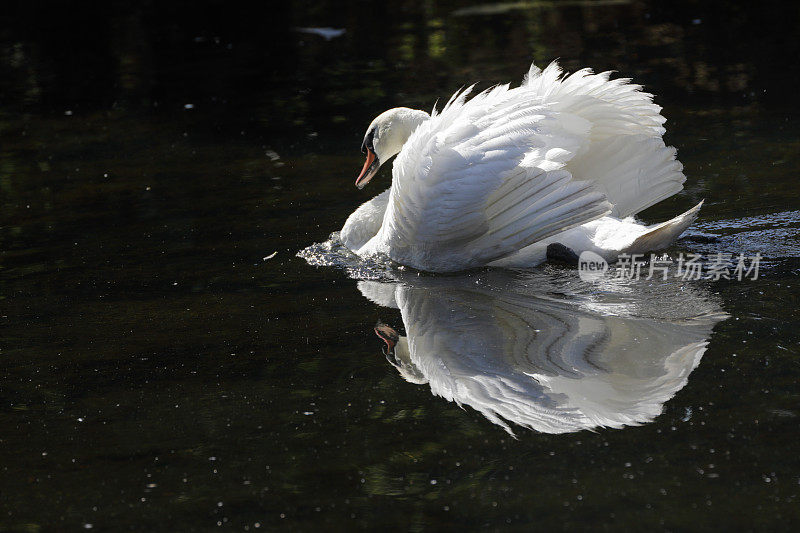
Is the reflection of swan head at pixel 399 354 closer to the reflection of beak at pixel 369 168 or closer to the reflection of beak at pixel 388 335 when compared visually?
the reflection of beak at pixel 388 335

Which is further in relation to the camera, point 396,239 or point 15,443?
point 396,239

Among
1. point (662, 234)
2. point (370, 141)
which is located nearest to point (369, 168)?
point (370, 141)

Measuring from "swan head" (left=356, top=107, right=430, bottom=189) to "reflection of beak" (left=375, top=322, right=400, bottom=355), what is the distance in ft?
6.47

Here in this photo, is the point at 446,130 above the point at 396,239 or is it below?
above

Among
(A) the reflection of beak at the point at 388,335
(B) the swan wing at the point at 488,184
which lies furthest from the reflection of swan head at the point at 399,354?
(B) the swan wing at the point at 488,184

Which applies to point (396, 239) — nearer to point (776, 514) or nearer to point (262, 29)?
point (776, 514)

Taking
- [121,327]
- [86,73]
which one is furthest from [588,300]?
[86,73]

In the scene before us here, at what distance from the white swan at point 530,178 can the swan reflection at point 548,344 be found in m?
0.22

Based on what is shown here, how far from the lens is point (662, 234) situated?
5406mm

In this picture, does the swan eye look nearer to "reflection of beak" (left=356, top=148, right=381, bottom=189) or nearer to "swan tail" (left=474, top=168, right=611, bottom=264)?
"reflection of beak" (left=356, top=148, right=381, bottom=189)

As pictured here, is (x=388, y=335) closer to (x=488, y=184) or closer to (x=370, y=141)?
(x=488, y=184)

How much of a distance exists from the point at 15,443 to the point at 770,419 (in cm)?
299

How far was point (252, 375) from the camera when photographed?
4.84 metres

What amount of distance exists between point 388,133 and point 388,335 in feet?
7.16
